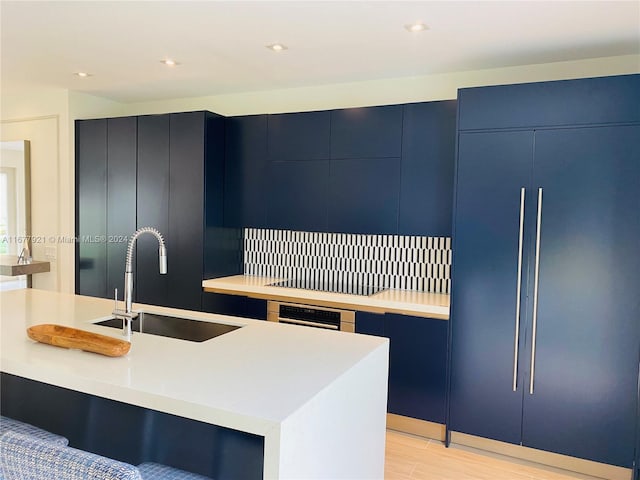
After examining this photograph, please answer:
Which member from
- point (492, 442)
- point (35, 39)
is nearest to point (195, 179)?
point (35, 39)

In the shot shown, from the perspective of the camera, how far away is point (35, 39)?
9.95ft

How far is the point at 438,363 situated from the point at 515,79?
2.03 meters

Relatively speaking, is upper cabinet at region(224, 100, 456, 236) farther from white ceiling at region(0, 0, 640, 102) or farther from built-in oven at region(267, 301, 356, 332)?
built-in oven at region(267, 301, 356, 332)

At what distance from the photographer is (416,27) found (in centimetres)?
263

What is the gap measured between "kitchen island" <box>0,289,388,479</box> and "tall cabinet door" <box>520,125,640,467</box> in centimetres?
133

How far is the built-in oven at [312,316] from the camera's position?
11.0 ft

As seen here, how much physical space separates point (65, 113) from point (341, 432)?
13.7 feet

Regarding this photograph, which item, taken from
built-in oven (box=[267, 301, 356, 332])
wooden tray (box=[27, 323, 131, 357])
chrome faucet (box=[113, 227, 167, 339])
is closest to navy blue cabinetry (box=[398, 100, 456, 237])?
built-in oven (box=[267, 301, 356, 332])

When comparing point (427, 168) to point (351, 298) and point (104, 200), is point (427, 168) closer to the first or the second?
point (351, 298)

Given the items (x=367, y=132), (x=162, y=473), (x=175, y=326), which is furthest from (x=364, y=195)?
(x=162, y=473)

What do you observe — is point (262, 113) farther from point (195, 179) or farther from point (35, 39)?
point (35, 39)

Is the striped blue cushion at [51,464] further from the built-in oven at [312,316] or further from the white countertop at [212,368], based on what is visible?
the built-in oven at [312,316]

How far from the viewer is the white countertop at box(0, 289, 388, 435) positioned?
53.7 inches

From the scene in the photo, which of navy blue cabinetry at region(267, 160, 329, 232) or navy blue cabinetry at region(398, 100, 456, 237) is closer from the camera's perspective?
navy blue cabinetry at region(398, 100, 456, 237)
